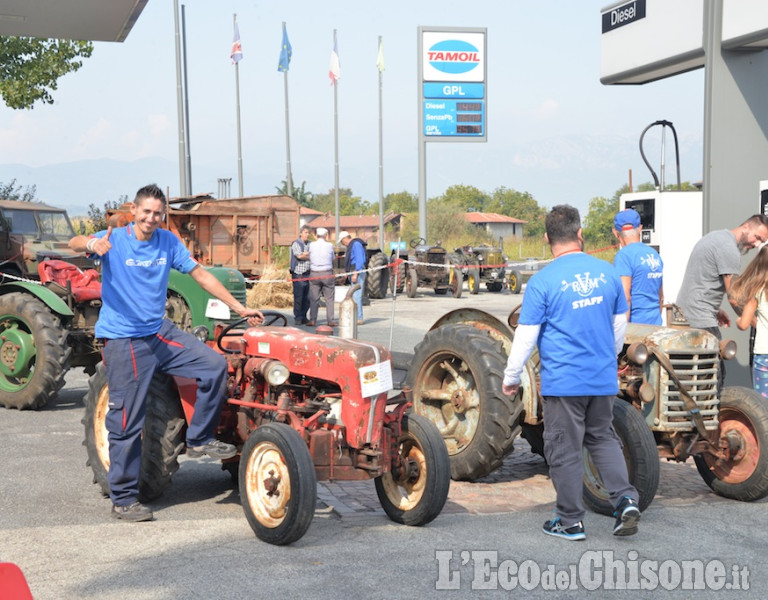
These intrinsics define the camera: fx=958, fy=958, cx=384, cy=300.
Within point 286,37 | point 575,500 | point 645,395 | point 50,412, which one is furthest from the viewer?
point 286,37

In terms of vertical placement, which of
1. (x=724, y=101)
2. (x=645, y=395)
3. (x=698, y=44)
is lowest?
(x=645, y=395)

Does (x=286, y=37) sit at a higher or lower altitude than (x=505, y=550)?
higher

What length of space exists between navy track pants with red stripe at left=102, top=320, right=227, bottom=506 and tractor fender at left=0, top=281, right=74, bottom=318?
4246 mm

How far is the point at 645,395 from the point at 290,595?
2787 mm

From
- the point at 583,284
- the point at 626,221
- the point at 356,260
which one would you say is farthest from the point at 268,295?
the point at 583,284

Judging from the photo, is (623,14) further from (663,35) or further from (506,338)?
(506,338)

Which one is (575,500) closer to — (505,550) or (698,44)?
(505,550)

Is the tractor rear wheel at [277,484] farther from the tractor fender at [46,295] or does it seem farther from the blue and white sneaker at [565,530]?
the tractor fender at [46,295]

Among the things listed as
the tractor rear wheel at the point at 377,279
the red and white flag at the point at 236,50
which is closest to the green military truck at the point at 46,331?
the tractor rear wheel at the point at 377,279

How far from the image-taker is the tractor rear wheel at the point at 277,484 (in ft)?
15.6

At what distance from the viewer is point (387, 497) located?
5.41m

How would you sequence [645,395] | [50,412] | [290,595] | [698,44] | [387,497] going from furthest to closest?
[698,44]
[50,412]
[645,395]
[387,497]
[290,595]

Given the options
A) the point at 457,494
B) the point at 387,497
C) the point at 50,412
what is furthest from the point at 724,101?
the point at 50,412

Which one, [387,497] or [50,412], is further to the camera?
[50,412]
